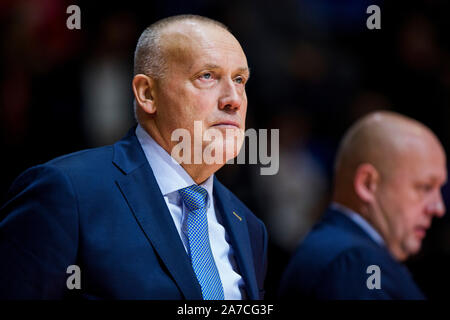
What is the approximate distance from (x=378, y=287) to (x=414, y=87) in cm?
288

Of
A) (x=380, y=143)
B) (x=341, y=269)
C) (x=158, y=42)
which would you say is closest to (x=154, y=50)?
(x=158, y=42)

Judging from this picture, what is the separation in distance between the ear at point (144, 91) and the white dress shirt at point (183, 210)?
9cm

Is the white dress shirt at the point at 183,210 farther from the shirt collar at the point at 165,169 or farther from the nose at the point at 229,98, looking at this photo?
the nose at the point at 229,98

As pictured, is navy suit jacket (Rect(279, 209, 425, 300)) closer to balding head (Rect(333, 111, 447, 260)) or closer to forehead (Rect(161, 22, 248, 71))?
balding head (Rect(333, 111, 447, 260))

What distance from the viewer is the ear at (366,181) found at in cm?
327

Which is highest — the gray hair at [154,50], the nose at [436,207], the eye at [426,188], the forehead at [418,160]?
the gray hair at [154,50]

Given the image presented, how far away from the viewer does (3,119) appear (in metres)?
3.99

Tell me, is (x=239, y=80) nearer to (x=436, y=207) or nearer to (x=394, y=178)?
(x=394, y=178)

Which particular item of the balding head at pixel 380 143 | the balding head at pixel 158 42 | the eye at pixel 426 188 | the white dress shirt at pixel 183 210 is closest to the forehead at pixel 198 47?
the balding head at pixel 158 42

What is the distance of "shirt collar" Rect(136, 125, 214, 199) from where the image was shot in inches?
75.6

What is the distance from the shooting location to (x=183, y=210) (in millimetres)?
1909

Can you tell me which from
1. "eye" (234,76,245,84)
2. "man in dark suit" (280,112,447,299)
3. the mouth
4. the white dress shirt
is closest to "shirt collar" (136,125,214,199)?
the white dress shirt

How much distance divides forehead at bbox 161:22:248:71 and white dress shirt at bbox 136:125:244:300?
256 millimetres

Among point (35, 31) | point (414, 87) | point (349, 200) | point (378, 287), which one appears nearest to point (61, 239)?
point (378, 287)
